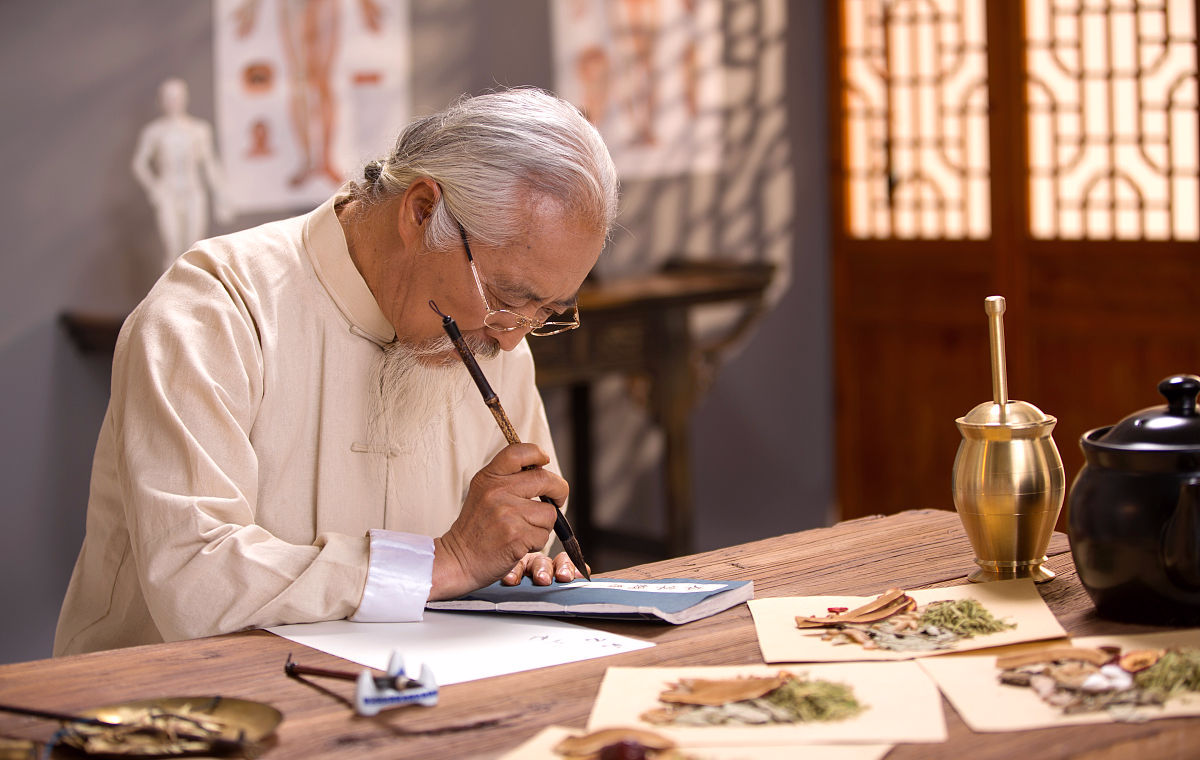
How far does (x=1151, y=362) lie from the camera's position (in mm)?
5285

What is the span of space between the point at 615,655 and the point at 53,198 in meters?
3.21

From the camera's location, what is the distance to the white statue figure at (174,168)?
439 cm

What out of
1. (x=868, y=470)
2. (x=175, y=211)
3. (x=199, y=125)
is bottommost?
(x=868, y=470)

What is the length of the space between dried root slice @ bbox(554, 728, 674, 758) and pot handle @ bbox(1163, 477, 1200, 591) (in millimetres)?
746

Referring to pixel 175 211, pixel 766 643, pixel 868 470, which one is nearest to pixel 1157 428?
pixel 766 643

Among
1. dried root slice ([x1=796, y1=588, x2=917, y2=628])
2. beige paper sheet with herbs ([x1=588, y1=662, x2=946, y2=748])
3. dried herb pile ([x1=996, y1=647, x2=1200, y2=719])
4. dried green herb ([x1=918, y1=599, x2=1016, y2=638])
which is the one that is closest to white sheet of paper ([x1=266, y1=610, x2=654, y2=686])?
beige paper sheet with herbs ([x1=588, y1=662, x2=946, y2=748])

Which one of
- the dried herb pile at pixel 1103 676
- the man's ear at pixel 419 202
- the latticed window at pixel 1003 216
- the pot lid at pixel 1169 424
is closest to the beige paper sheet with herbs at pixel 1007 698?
the dried herb pile at pixel 1103 676

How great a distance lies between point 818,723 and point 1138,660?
42 centimetres

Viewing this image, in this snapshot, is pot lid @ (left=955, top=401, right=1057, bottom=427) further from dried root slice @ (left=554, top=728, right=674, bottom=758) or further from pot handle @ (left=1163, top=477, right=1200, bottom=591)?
dried root slice @ (left=554, top=728, right=674, bottom=758)

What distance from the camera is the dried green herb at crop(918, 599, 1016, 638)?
1744 mm

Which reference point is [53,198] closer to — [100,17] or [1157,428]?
[100,17]

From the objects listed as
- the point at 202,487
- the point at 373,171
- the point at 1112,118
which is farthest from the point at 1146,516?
the point at 1112,118

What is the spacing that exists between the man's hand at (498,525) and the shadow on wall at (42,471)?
2701 mm

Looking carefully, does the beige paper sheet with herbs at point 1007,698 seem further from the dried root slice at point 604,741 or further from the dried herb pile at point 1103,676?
the dried root slice at point 604,741
